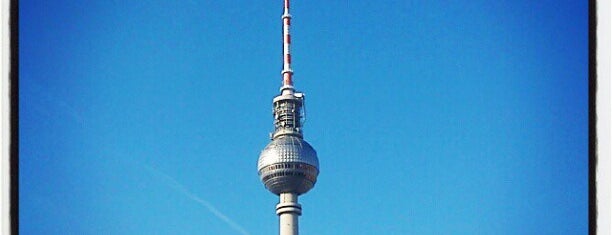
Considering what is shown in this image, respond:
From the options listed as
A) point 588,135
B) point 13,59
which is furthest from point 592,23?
point 13,59

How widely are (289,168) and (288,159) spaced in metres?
0.74

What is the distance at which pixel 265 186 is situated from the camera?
286ft

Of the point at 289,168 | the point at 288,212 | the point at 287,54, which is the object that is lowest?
the point at 288,212

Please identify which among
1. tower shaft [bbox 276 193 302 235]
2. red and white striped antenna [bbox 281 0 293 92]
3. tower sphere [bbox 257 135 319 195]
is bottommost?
tower shaft [bbox 276 193 302 235]

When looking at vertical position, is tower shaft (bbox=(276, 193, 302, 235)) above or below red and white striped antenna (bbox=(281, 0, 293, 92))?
below

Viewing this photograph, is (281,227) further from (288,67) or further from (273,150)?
(288,67)

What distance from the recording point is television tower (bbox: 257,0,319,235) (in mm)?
85875

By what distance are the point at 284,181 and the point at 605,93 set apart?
79613 mm

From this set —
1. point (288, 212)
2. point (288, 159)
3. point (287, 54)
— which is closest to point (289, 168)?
point (288, 159)

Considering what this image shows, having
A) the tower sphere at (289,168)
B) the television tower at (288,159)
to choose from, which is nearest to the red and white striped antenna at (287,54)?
the television tower at (288,159)

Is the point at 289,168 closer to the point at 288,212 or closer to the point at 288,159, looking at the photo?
the point at 288,159

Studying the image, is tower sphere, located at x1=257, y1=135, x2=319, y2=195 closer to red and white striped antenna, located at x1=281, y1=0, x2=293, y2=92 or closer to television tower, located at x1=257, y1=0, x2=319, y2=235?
television tower, located at x1=257, y1=0, x2=319, y2=235

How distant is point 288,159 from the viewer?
282 feet

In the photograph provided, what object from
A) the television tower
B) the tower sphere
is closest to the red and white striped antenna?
the television tower
